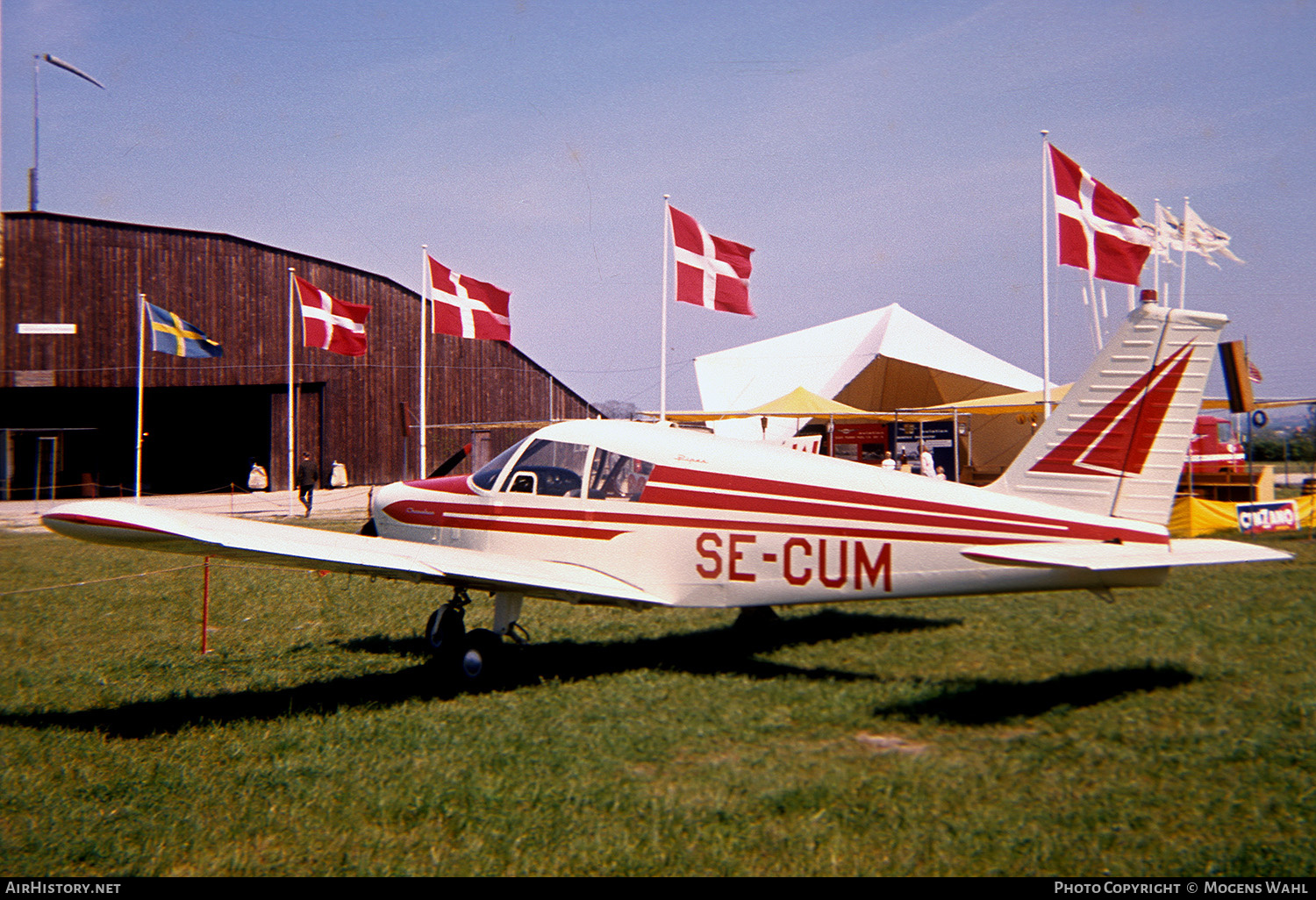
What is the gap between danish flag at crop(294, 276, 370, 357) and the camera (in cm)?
2417

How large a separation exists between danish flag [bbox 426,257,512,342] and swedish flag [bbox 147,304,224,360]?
11854 mm

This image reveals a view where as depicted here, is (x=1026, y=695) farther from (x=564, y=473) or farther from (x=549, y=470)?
(x=549, y=470)

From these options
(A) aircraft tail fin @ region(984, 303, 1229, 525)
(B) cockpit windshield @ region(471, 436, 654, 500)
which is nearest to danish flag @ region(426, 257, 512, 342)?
(B) cockpit windshield @ region(471, 436, 654, 500)

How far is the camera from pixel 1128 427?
650cm

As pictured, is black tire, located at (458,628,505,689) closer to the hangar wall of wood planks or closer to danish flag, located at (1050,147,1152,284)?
danish flag, located at (1050,147,1152,284)

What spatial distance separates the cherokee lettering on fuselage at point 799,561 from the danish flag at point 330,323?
770 inches

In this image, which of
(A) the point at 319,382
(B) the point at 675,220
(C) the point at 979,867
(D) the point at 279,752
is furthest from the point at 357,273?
(C) the point at 979,867

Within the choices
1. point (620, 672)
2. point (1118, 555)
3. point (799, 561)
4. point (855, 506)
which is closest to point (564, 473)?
point (620, 672)

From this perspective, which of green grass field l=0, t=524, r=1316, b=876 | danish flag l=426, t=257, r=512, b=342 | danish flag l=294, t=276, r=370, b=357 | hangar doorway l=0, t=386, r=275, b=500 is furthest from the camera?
hangar doorway l=0, t=386, r=275, b=500

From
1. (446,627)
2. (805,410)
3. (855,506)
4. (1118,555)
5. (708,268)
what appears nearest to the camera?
(1118,555)

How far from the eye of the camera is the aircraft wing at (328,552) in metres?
5.96

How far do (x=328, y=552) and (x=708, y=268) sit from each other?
458 inches

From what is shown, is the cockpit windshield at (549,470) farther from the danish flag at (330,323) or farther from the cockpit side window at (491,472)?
the danish flag at (330,323)
